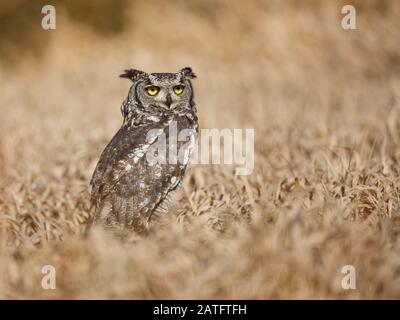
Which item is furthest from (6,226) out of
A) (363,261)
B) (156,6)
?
(156,6)

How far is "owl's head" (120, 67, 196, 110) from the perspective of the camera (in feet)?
14.1

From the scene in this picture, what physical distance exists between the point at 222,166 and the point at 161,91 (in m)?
0.93

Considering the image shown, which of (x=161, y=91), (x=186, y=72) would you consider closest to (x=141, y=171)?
(x=161, y=91)

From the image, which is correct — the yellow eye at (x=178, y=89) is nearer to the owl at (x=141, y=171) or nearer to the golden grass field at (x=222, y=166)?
the owl at (x=141, y=171)

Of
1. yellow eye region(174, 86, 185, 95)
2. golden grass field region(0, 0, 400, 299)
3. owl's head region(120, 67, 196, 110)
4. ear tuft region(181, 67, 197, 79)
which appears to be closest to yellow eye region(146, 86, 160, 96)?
owl's head region(120, 67, 196, 110)

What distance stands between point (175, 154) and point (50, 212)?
1.01 metres

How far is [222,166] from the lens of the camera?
5016 mm

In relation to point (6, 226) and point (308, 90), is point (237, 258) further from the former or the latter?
point (308, 90)

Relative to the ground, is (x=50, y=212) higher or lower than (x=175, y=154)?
lower

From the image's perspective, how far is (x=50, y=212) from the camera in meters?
4.55

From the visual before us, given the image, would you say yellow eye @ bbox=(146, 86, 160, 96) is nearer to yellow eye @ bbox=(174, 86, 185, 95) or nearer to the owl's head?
the owl's head

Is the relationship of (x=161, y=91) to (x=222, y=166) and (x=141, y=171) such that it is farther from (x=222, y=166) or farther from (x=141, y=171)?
(x=222, y=166)

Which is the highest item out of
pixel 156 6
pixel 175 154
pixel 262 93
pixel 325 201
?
pixel 156 6
